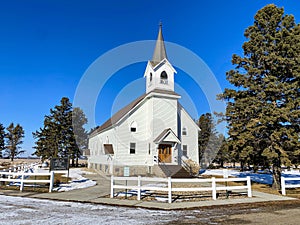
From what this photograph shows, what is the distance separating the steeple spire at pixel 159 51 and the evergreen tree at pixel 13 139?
211 ft

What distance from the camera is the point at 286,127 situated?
51.8ft

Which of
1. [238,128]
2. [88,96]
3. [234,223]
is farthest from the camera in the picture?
[88,96]

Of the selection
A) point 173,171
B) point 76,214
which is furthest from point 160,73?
point 76,214

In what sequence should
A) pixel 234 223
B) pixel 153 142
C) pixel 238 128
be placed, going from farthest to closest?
pixel 153 142 → pixel 238 128 → pixel 234 223

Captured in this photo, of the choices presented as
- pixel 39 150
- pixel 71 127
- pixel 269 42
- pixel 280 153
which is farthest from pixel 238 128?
pixel 39 150

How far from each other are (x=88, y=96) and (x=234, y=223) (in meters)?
22.8

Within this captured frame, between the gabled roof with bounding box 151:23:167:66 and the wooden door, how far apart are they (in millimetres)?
9402

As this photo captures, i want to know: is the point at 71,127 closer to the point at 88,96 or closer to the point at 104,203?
the point at 88,96

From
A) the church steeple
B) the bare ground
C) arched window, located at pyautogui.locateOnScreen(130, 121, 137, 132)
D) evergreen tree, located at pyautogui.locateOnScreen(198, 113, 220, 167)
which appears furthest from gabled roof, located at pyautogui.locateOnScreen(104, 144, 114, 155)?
evergreen tree, located at pyautogui.locateOnScreen(198, 113, 220, 167)

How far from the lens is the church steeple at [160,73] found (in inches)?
1057

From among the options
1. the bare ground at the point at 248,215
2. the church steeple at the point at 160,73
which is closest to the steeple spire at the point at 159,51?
the church steeple at the point at 160,73

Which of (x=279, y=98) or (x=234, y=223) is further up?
(x=279, y=98)

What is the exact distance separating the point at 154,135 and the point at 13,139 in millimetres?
66954

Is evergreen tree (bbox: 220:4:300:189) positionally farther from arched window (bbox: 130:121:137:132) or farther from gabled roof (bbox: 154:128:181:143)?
arched window (bbox: 130:121:137:132)
